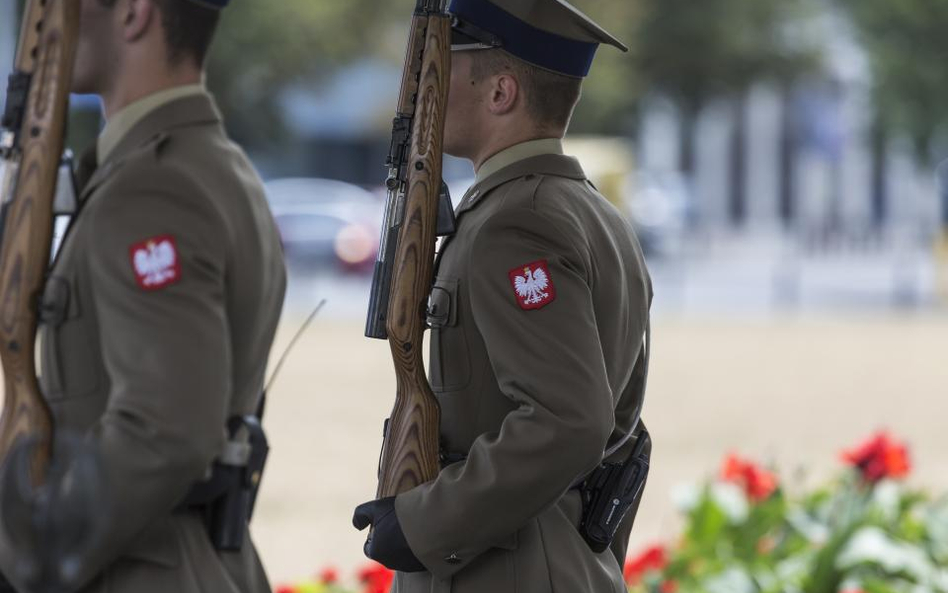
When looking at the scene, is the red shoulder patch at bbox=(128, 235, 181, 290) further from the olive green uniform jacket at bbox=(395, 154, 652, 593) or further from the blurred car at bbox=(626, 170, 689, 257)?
the blurred car at bbox=(626, 170, 689, 257)

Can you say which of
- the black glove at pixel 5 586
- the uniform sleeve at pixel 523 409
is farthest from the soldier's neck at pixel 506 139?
the black glove at pixel 5 586

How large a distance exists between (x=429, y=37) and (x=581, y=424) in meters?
0.68

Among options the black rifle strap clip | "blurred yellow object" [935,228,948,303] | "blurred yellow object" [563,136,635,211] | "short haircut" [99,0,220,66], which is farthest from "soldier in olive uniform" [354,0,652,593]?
"blurred yellow object" [563,136,635,211]

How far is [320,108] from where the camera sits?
4653 cm

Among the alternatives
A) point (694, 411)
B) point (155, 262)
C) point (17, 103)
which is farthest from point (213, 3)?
point (694, 411)

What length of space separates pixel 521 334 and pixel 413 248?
25cm

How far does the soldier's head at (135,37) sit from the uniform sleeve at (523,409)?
1.79 ft

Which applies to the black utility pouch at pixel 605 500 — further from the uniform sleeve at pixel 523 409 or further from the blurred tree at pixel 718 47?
the blurred tree at pixel 718 47

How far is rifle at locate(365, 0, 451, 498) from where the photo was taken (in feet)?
8.71

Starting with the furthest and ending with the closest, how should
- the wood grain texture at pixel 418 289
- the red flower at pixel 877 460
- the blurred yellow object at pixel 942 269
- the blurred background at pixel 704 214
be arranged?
the blurred yellow object at pixel 942 269
the blurred background at pixel 704 214
the red flower at pixel 877 460
the wood grain texture at pixel 418 289

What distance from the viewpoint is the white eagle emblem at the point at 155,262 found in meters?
2.30

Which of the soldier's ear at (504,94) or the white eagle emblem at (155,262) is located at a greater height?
the soldier's ear at (504,94)

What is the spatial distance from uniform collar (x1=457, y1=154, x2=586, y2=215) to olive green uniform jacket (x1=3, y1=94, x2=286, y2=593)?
0.40 metres

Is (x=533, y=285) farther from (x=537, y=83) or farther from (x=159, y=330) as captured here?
(x=159, y=330)
